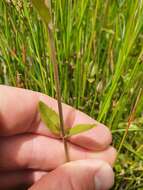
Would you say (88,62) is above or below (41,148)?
above

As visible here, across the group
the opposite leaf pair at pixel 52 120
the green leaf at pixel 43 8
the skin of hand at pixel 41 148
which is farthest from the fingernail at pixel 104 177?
the green leaf at pixel 43 8

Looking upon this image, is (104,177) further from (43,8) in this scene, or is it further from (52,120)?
(43,8)

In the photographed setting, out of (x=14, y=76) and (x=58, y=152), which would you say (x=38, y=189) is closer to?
(x=58, y=152)

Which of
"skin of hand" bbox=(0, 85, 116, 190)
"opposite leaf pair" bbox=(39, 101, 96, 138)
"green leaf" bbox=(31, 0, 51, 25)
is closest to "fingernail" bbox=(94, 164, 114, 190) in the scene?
"skin of hand" bbox=(0, 85, 116, 190)

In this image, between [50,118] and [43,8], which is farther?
[50,118]

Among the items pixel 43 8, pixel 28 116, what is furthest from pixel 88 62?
pixel 43 8

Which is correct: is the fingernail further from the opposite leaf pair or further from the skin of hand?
the opposite leaf pair

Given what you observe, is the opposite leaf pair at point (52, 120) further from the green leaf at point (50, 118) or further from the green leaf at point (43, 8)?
the green leaf at point (43, 8)
